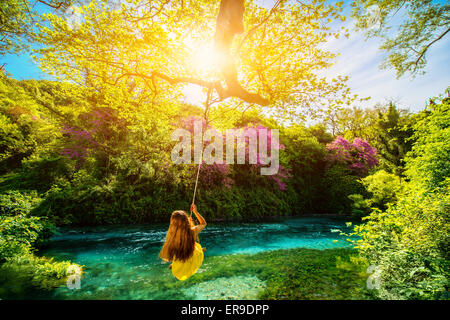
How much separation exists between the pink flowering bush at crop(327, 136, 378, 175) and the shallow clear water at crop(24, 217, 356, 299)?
9.96 metres

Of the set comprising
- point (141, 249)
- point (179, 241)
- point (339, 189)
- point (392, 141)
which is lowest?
point (141, 249)

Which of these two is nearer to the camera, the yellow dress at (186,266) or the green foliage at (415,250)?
the yellow dress at (186,266)

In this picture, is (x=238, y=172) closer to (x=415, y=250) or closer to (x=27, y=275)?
(x=415, y=250)

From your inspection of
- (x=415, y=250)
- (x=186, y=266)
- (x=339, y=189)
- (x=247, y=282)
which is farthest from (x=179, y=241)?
(x=339, y=189)

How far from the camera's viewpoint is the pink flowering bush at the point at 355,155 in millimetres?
18844

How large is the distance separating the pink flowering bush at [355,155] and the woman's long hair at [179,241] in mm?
21037

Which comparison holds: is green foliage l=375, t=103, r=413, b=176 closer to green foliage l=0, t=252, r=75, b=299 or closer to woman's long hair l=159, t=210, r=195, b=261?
woman's long hair l=159, t=210, r=195, b=261

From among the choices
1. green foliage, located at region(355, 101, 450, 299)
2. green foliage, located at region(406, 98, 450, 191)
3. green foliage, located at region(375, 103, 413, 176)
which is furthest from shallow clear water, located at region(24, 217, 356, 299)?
Answer: green foliage, located at region(375, 103, 413, 176)

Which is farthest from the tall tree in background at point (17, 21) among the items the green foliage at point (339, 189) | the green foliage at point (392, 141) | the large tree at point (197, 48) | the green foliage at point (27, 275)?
A: the green foliage at point (339, 189)

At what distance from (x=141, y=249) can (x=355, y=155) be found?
875 inches

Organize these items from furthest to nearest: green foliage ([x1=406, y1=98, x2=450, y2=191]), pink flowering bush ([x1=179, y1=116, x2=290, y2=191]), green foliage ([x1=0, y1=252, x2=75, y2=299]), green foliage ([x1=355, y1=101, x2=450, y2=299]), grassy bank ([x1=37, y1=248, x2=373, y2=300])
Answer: pink flowering bush ([x1=179, y1=116, x2=290, y2=191]), green foliage ([x1=406, y1=98, x2=450, y2=191]), grassy bank ([x1=37, y1=248, x2=373, y2=300]), green foliage ([x1=0, y1=252, x2=75, y2=299]), green foliage ([x1=355, y1=101, x2=450, y2=299])

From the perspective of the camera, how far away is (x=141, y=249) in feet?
22.1

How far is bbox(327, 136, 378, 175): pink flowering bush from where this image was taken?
61.8 ft

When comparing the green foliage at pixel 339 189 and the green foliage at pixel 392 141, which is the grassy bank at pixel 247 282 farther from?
the green foliage at pixel 339 189
